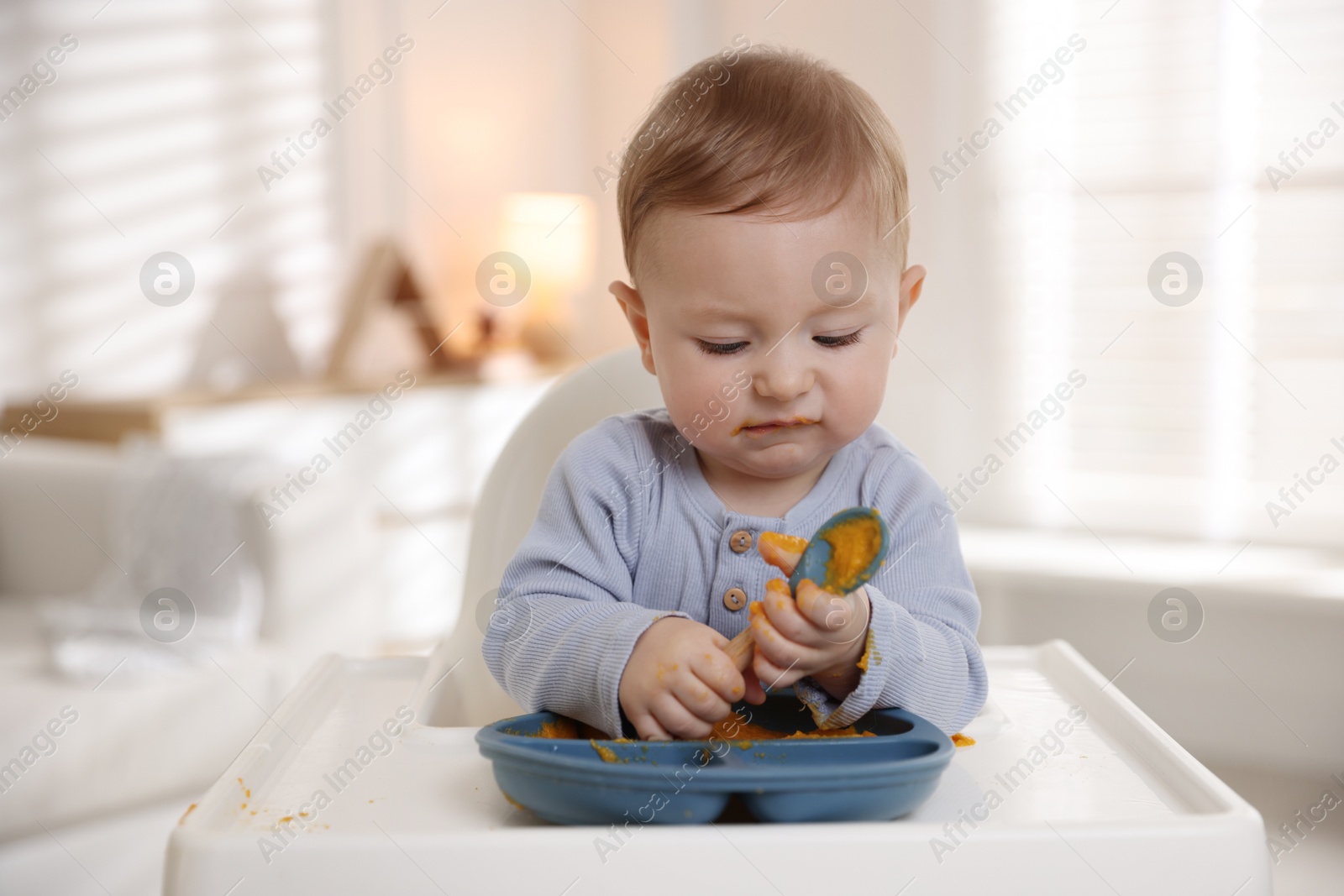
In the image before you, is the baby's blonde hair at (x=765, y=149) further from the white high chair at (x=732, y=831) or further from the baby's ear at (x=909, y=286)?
the white high chair at (x=732, y=831)

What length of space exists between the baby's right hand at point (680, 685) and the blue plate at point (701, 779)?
30mm

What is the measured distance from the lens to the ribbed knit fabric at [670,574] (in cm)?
70

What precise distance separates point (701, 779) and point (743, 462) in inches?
11.0

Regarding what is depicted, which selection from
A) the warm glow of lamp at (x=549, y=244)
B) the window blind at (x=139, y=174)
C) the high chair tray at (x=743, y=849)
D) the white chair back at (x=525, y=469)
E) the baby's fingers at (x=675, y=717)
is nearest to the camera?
the high chair tray at (x=743, y=849)

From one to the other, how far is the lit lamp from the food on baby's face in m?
2.78

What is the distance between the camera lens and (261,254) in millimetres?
3357

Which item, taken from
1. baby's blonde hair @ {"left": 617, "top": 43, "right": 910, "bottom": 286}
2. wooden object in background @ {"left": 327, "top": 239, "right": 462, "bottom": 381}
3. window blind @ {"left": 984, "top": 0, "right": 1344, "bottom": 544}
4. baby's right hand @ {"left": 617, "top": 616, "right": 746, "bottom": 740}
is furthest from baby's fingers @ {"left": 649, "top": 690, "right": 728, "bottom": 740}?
wooden object in background @ {"left": 327, "top": 239, "right": 462, "bottom": 381}

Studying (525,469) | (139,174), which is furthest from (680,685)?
(139,174)

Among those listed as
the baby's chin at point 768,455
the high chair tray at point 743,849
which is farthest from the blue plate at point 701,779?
the baby's chin at point 768,455

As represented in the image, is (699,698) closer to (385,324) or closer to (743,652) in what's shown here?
(743,652)

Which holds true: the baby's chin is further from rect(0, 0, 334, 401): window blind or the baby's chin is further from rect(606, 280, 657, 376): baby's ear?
rect(0, 0, 334, 401): window blind

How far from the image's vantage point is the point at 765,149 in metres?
0.76

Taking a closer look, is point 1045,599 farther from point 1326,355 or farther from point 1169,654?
point 1326,355

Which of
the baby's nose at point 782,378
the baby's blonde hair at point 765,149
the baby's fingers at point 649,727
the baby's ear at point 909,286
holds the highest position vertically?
the baby's blonde hair at point 765,149
